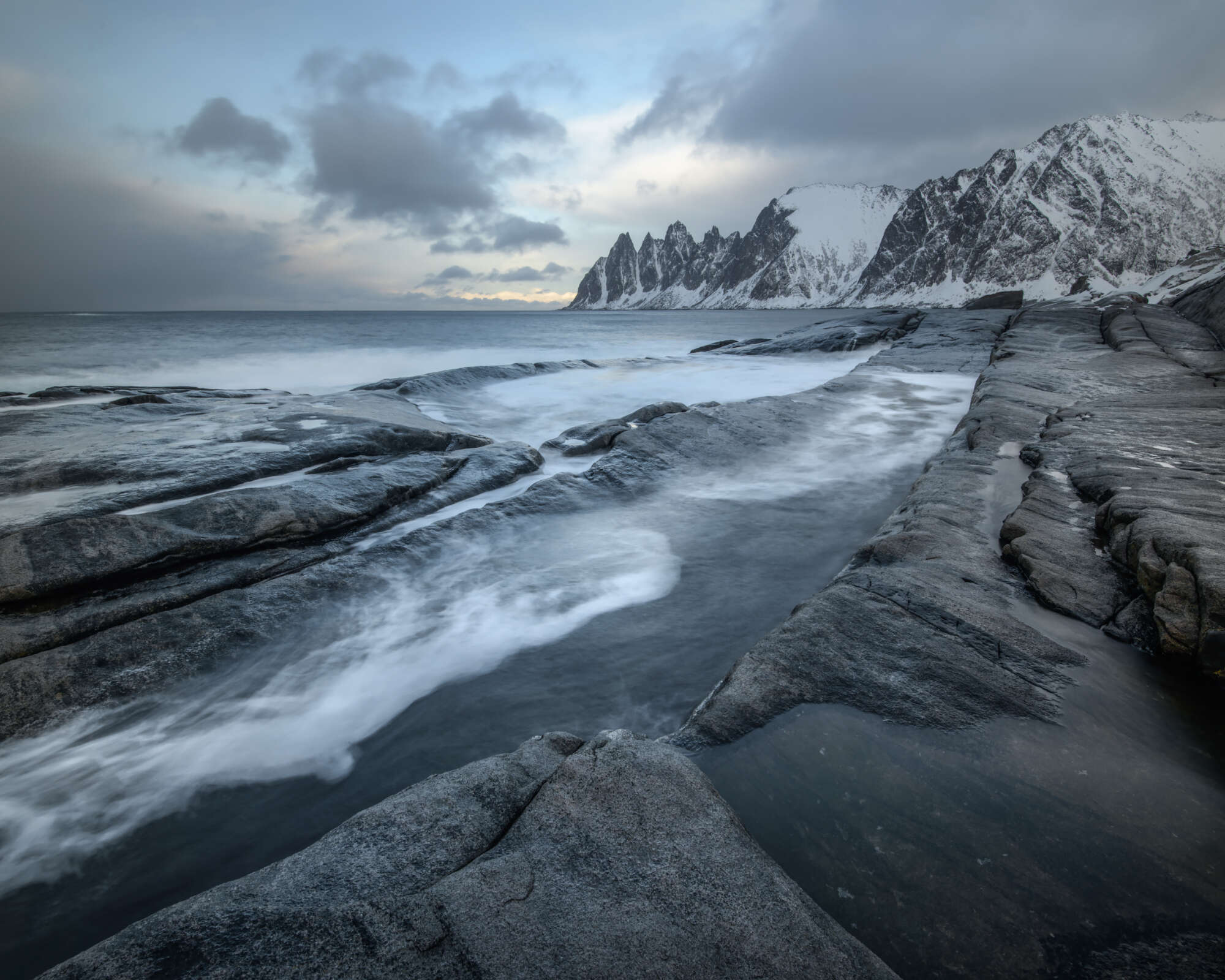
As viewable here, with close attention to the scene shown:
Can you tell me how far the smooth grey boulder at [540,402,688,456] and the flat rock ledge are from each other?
630cm

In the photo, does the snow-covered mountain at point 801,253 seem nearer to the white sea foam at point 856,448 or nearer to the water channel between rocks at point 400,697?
the white sea foam at point 856,448

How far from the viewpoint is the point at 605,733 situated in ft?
6.85

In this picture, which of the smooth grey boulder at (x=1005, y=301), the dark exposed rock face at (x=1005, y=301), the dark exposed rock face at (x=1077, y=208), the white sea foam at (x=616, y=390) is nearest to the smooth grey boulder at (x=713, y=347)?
the white sea foam at (x=616, y=390)

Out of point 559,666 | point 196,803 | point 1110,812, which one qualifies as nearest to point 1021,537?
point 1110,812

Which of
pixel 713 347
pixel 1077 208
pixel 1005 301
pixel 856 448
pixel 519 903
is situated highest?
pixel 1077 208

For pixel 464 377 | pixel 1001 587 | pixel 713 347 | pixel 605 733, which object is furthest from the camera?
pixel 713 347

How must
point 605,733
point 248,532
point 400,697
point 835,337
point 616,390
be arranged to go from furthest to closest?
point 835,337
point 616,390
point 248,532
point 400,697
point 605,733

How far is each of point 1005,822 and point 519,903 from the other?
5.49 feet

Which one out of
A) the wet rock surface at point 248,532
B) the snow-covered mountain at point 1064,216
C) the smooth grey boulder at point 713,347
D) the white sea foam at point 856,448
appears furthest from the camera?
the snow-covered mountain at point 1064,216

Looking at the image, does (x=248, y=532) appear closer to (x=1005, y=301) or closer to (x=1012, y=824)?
(x=1012, y=824)

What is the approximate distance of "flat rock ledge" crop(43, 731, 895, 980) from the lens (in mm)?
1313

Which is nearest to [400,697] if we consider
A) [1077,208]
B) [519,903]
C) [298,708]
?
[298,708]

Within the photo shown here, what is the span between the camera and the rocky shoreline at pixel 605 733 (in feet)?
4.58

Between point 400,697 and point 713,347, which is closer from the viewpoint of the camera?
point 400,697
